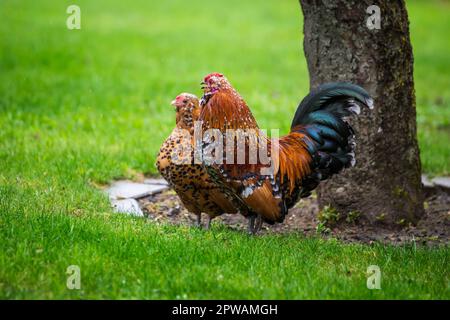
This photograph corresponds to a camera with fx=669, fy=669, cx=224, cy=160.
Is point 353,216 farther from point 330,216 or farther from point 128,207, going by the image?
point 128,207

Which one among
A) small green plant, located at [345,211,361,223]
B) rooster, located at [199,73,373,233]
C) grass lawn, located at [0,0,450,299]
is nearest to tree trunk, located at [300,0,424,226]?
small green plant, located at [345,211,361,223]

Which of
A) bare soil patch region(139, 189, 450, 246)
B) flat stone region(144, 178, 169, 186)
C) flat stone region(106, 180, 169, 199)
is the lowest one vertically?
bare soil patch region(139, 189, 450, 246)

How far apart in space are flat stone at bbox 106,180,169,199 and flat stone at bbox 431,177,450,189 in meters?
3.14

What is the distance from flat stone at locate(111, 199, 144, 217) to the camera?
21.3 ft

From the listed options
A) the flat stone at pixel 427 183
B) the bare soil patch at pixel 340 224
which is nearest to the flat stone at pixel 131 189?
the bare soil patch at pixel 340 224

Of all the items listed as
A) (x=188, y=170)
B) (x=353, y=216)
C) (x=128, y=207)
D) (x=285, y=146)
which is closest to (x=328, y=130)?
(x=285, y=146)

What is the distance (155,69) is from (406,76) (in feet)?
25.9

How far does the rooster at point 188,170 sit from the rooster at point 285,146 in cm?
26

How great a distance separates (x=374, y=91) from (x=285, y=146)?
1.09 m

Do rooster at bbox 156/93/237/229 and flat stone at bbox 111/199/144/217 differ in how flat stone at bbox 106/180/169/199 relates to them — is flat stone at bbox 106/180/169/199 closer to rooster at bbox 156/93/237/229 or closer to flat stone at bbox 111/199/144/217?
flat stone at bbox 111/199/144/217

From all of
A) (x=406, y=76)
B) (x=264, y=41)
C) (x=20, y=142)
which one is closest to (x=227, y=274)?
(x=406, y=76)

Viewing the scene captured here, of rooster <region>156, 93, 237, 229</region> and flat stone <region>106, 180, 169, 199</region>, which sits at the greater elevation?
rooster <region>156, 93, 237, 229</region>

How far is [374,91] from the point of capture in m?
6.41
